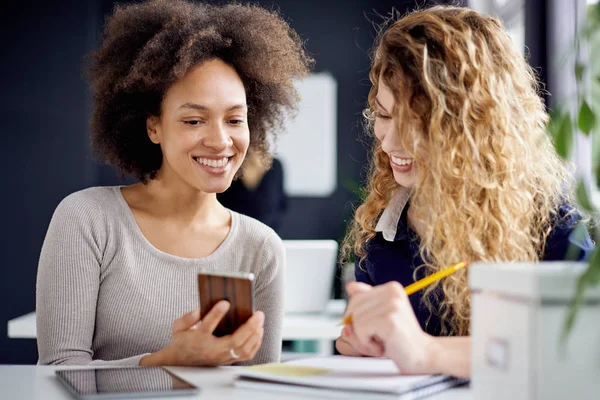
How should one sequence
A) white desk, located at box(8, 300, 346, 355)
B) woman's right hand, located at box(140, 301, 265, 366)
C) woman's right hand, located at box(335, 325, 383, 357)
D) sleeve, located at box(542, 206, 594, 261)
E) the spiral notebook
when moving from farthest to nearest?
white desk, located at box(8, 300, 346, 355), sleeve, located at box(542, 206, 594, 261), woman's right hand, located at box(140, 301, 265, 366), woman's right hand, located at box(335, 325, 383, 357), the spiral notebook

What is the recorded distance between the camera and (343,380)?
1.00 meters

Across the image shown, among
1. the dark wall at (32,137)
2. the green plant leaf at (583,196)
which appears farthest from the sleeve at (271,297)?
the dark wall at (32,137)

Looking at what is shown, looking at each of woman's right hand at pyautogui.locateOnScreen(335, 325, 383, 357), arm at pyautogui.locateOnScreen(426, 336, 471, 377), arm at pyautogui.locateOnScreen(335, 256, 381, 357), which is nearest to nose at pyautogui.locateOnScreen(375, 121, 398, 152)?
arm at pyautogui.locateOnScreen(335, 256, 381, 357)

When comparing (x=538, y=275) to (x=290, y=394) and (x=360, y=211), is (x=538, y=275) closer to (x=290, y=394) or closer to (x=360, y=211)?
(x=290, y=394)

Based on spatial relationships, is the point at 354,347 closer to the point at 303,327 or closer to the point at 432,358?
the point at 432,358

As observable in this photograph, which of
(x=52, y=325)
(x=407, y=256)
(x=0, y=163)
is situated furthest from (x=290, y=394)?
(x=0, y=163)

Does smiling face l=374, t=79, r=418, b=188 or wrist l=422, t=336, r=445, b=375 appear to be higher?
smiling face l=374, t=79, r=418, b=188

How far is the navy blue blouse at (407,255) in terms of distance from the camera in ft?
4.41

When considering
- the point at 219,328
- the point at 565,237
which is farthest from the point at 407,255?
the point at 219,328

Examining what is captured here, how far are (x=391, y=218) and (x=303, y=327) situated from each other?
973 mm

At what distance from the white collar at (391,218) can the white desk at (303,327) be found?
0.89 metres

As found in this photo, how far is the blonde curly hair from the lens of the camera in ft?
4.43

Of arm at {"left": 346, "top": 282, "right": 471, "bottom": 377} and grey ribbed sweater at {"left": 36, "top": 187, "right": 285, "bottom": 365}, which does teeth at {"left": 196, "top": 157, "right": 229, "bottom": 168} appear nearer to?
grey ribbed sweater at {"left": 36, "top": 187, "right": 285, "bottom": 365}

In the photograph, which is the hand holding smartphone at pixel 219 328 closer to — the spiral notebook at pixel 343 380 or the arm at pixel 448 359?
the spiral notebook at pixel 343 380
